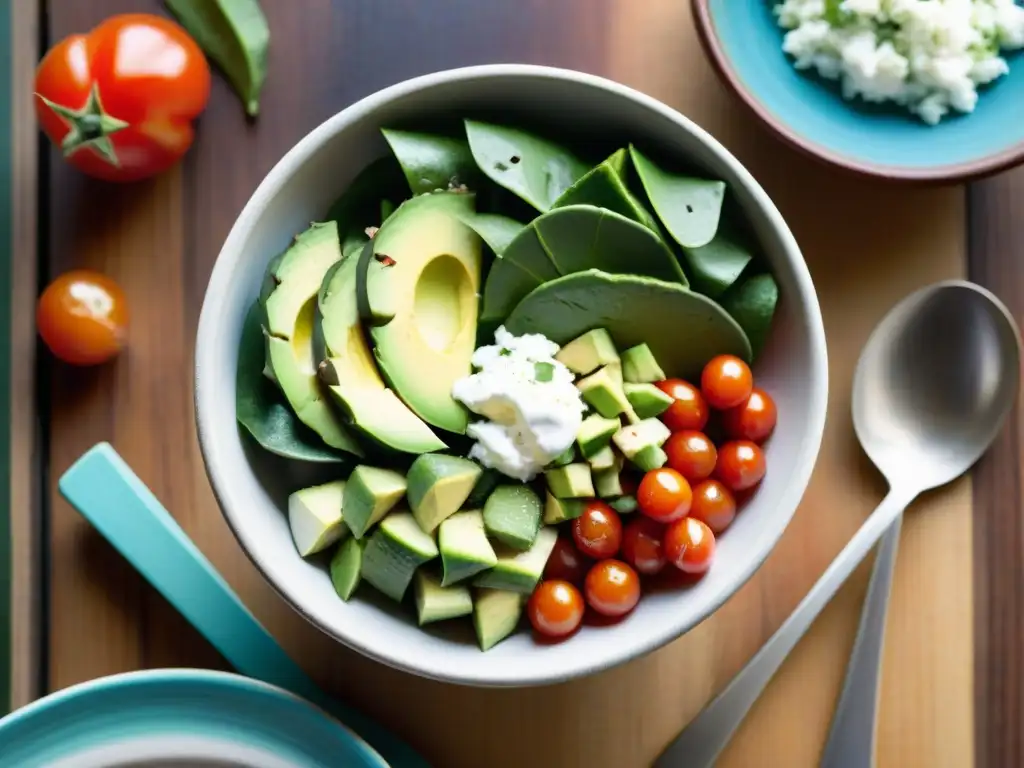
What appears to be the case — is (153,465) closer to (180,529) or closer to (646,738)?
(180,529)

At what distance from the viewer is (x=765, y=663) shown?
1.09 meters

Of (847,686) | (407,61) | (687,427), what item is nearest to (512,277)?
(687,427)

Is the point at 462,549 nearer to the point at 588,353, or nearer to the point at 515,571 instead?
the point at 515,571

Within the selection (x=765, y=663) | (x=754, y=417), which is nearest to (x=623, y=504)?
(x=754, y=417)

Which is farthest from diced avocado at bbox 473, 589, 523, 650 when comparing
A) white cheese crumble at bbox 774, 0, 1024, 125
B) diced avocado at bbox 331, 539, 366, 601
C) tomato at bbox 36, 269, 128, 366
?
white cheese crumble at bbox 774, 0, 1024, 125

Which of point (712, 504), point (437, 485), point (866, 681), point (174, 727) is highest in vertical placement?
point (437, 485)

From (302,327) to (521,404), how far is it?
21 cm

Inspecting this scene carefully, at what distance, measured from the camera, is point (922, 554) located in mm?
1126

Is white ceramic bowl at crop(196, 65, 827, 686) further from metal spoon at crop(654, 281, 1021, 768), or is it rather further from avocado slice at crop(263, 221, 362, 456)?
metal spoon at crop(654, 281, 1021, 768)

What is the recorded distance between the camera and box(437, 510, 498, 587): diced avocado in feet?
3.01

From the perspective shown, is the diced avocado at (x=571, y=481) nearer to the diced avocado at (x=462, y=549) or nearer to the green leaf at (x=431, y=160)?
the diced avocado at (x=462, y=549)

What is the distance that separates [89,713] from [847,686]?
749 millimetres

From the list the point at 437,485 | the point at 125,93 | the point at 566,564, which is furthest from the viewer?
the point at 125,93

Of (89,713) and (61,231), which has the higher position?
(61,231)
